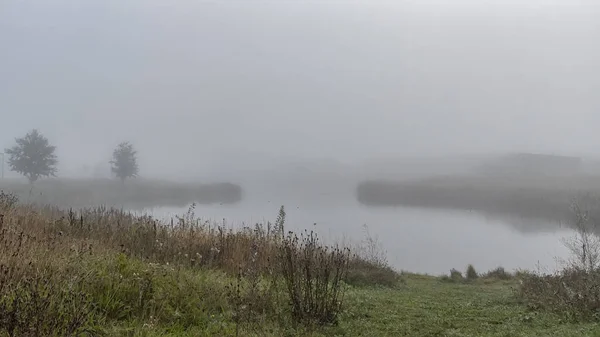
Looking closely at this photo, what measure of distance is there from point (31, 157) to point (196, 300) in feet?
242

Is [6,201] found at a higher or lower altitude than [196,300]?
higher

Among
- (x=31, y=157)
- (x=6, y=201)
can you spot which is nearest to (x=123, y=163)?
(x=31, y=157)

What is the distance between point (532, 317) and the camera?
22.6 feet

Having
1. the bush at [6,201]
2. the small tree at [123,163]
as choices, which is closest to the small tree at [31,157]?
the small tree at [123,163]

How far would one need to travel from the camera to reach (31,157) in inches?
2677

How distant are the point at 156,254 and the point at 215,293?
6.71 feet

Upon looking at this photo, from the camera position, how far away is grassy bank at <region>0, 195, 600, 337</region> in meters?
4.11

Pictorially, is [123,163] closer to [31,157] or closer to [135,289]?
[31,157]

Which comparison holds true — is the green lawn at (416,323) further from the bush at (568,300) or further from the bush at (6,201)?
the bush at (6,201)

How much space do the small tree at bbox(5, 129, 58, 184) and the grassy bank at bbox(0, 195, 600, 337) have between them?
2704 inches

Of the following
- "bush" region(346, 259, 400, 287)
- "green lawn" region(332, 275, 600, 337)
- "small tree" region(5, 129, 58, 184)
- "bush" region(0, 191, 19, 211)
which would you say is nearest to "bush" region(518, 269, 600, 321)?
"green lawn" region(332, 275, 600, 337)

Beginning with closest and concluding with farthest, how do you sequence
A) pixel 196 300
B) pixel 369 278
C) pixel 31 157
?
pixel 196 300 < pixel 369 278 < pixel 31 157

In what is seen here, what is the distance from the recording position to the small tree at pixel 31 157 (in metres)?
67.5

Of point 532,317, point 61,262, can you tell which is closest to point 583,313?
point 532,317
